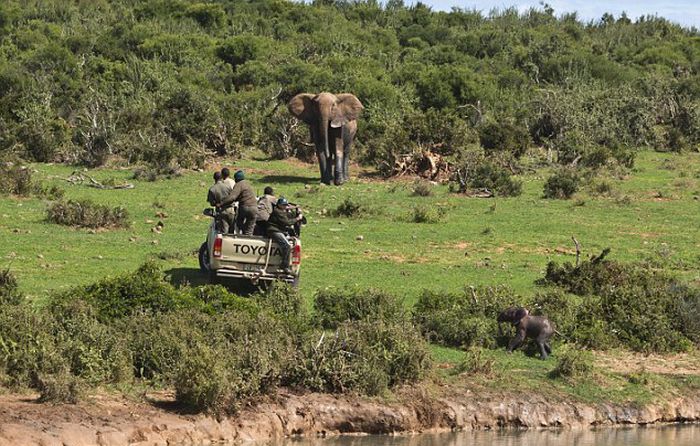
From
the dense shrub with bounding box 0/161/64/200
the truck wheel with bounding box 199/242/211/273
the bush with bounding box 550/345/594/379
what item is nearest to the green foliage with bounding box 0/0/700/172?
the dense shrub with bounding box 0/161/64/200

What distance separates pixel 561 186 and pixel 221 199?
13489 mm

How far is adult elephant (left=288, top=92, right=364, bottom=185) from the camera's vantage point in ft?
112

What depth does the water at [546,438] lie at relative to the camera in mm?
15156

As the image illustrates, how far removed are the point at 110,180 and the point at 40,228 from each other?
6758 millimetres

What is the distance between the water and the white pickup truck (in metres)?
4.53

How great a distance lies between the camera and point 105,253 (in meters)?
23.4

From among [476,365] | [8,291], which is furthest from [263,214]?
[476,365]

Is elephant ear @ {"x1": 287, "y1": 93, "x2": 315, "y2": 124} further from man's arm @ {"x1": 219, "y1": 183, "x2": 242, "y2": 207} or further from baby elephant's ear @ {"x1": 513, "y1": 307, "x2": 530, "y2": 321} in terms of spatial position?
baby elephant's ear @ {"x1": 513, "y1": 307, "x2": 530, "y2": 321}

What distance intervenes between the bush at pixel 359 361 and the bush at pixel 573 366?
1886mm

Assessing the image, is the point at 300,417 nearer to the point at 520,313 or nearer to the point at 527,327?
the point at 520,313

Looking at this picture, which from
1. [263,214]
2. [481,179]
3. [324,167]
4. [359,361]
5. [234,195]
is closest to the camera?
[359,361]

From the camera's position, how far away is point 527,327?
58.4 feet

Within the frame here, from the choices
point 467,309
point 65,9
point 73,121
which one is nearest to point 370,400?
point 467,309

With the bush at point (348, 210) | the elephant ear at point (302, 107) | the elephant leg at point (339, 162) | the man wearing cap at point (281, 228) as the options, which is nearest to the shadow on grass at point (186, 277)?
the man wearing cap at point (281, 228)
